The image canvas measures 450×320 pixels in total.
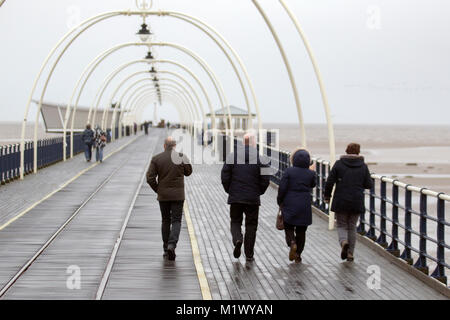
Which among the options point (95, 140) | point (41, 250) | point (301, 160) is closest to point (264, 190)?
point (301, 160)

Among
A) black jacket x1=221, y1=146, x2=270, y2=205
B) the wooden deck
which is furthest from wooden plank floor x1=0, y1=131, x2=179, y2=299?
black jacket x1=221, y1=146, x2=270, y2=205

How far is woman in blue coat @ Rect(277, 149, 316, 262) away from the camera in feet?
31.4

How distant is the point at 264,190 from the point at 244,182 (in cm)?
31

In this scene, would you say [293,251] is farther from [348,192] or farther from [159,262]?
[159,262]

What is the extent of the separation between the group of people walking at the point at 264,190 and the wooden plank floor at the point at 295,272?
0.30 meters

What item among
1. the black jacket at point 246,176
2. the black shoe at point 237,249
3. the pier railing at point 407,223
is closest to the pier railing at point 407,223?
the pier railing at point 407,223

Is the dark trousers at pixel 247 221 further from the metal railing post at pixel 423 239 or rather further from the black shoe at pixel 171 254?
the metal railing post at pixel 423 239

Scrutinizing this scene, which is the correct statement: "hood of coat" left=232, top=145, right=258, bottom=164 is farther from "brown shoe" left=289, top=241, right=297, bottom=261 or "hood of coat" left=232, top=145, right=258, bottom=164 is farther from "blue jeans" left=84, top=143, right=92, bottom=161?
"blue jeans" left=84, top=143, right=92, bottom=161

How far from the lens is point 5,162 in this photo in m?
21.4

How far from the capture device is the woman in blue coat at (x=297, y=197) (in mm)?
9570

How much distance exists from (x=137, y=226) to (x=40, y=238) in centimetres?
201

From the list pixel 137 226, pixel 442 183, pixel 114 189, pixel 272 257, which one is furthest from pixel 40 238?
pixel 442 183
